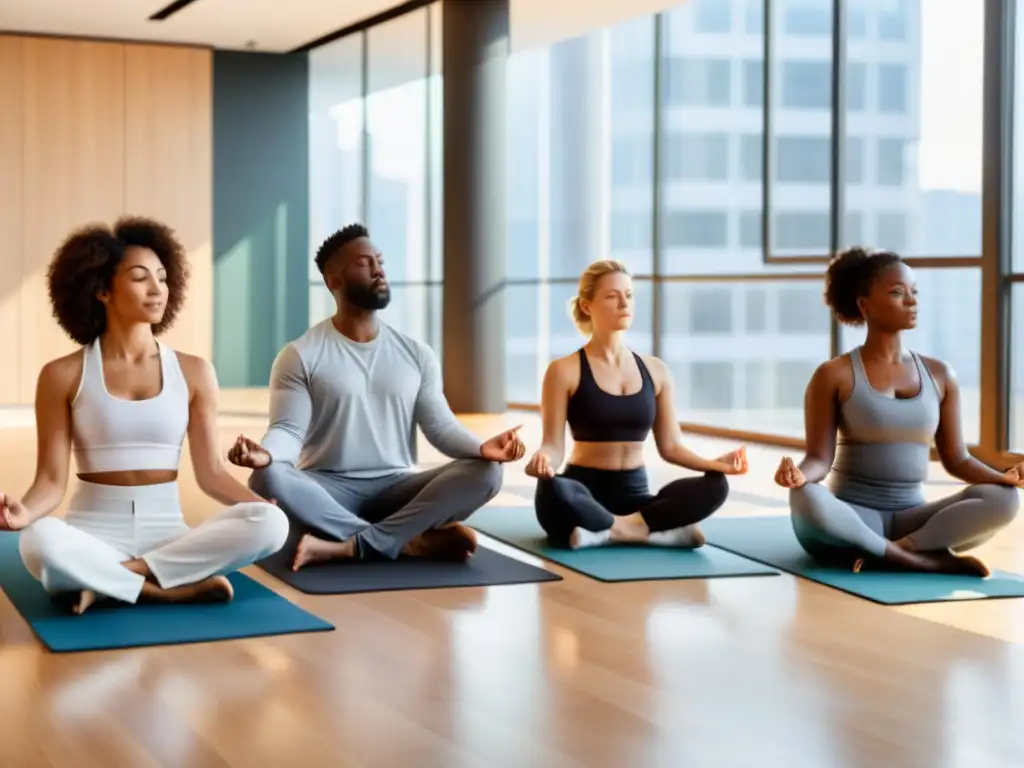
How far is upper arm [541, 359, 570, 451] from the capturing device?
14.8ft

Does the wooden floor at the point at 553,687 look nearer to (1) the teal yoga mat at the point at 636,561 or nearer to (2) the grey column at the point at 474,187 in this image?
(1) the teal yoga mat at the point at 636,561

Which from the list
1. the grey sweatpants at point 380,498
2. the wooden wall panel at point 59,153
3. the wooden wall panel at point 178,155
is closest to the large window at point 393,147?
the wooden wall panel at point 178,155

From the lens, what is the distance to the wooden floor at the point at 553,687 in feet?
7.91

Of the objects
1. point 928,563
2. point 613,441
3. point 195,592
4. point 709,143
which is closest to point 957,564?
point 928,563

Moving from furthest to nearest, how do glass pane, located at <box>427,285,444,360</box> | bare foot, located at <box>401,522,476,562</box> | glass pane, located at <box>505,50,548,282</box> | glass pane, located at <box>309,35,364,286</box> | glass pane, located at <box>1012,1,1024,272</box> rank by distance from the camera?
glass pane, located at <box>309,35,364,286</box> → glass pane, located at <box>427,285,444,360</box> → glass pane, located at <box>505,50,548,282</box> → glass pane, located at <box>1012,1,1024,272</box> → bare foot, located at <box>401,522,476,562</box>

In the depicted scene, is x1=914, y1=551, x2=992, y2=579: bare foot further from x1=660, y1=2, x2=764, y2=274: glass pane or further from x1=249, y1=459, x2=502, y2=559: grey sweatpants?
x1=660, y1=2, x2=764, y2=274: glass pane

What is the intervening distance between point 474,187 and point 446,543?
5653mm

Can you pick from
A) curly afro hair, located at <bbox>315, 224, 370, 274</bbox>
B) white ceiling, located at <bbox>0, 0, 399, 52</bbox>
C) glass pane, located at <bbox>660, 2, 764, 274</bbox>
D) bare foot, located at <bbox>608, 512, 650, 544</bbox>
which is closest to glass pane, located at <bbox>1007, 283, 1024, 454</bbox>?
glass pane, located at <bbox>660, 2, 764, 274</bbox>

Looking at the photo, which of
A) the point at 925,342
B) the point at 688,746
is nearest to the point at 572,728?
the point at 688,746

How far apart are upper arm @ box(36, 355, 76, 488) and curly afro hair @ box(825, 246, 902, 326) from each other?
214 centimetres

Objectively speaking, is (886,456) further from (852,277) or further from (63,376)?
(63,376)

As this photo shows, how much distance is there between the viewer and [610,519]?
4.47 meters

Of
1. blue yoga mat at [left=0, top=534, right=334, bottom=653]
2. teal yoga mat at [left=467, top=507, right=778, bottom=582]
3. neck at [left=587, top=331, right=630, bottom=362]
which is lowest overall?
teal yoga mat at [left=467, top=507, right=778, bottom=582]

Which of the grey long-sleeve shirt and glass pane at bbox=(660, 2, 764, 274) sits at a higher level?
glass pane at bbox=(660, 2, 764, 274)
